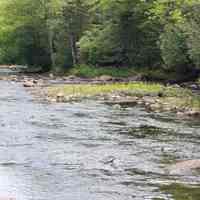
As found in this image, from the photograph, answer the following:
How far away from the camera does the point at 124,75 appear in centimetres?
5459

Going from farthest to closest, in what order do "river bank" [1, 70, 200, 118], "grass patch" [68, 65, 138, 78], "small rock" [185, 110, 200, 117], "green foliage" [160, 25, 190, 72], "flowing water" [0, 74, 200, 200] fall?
"grass patch" [68, 65, 138, 78] < "green foliage" [160, 25, 190, 72] < "river bank" [1, 70, 200, 118] < "small rock" [185, 110, 200, 117] < "flowing water" [0, 74, 200, 200]

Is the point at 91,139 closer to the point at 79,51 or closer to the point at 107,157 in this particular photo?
the point at 107,157

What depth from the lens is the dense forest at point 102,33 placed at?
44.3 m

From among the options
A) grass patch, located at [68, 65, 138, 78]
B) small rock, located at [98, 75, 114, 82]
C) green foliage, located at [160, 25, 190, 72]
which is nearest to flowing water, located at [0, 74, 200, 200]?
green foliage, located at [160, 25, 190, 72]

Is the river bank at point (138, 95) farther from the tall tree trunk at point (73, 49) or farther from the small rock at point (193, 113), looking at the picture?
the tall tree trunk at point (73, 49)

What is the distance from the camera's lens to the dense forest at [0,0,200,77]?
44.3 m

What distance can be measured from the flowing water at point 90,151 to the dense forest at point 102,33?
11.1 metres

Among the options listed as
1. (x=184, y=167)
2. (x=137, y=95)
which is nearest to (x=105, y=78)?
(x=137, y=95)

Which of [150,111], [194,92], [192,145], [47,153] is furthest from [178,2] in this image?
[47,153]

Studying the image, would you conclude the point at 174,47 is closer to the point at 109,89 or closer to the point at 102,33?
the point at 109,89

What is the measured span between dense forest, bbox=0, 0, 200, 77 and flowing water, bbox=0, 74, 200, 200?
36.5 feet

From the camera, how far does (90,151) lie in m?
20.6

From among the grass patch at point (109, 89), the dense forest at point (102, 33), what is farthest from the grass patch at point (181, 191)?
the grass patch at point (109, 89)

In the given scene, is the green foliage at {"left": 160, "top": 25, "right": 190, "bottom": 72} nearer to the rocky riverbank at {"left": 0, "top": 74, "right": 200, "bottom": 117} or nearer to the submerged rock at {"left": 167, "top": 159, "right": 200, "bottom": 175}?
the rocky riverbank at {"left": 0, "top": 74, "right": 200, "bottom": 117}
